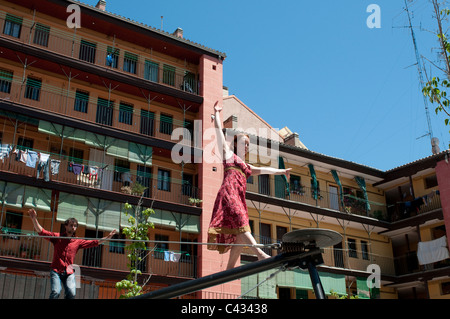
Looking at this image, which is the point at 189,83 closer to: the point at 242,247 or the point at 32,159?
the point at 32,159

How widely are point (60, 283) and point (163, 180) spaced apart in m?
22.5

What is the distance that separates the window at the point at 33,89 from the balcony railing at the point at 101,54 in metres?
1.73

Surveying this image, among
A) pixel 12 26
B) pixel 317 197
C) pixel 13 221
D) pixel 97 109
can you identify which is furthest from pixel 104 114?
pixel 317 197

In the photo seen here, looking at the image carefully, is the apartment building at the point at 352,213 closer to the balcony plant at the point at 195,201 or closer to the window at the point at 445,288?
the window at the point at 445,288

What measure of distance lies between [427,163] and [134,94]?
1882 centimetres

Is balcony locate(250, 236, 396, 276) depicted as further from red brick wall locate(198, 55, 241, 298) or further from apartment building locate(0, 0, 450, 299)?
red brick wall locate(198, 55, 241, 298)

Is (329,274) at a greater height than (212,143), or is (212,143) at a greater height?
(212,143)

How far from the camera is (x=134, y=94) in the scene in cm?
3044

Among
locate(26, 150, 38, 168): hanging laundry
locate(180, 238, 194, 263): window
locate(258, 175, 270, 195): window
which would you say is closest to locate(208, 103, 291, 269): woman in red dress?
locate(26, 150, 38, 168): hanging laundry

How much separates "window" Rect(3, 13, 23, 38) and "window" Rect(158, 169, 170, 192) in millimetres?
10009

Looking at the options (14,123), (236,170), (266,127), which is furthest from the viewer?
(266,127)

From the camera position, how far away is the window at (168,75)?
104 ft
